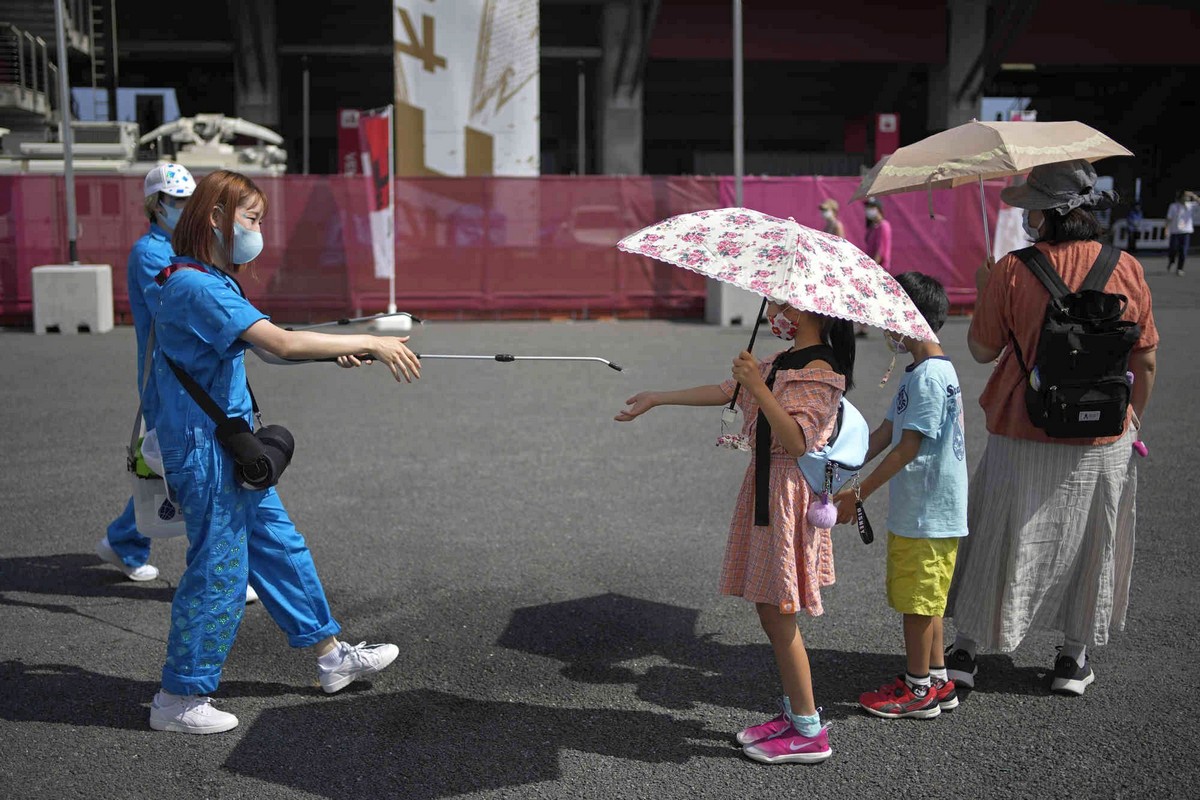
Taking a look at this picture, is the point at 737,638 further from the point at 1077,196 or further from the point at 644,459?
the point at 644,459

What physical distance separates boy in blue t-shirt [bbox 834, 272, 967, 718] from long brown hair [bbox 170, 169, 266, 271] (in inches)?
89.2

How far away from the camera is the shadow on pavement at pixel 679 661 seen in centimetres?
414

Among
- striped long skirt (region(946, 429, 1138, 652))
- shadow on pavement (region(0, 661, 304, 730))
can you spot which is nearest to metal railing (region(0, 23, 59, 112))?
shadow on pavement (region(0, 661, 304, 730))

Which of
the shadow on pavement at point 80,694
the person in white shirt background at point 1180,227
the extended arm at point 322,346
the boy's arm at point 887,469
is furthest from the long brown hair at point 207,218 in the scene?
the person in white shirt background at point 1180,227

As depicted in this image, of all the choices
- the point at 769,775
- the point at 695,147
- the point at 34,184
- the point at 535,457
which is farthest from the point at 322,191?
the point at 695,147

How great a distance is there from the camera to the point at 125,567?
5316 millimetres

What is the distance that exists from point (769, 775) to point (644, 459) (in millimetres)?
4402

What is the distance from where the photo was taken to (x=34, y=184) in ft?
52.8

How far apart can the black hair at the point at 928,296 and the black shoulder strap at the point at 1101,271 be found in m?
0.47

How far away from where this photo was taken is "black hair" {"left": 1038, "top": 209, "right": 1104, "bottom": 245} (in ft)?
13.1

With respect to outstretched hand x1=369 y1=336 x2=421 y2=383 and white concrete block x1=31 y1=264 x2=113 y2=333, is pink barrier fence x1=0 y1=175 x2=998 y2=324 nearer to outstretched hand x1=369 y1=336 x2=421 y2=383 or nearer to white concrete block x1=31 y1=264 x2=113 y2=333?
white concrete block x1=31 y1=264 x2=113 y2=333

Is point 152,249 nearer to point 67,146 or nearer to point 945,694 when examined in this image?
point 945,694

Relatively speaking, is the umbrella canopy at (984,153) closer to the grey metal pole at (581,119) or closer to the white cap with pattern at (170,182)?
the white cap with pattern at (170,182)

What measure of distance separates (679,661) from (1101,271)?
2129 mm
